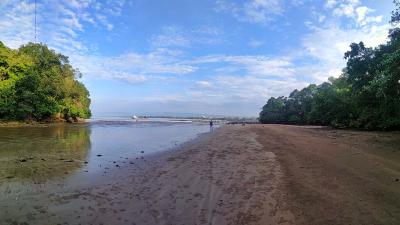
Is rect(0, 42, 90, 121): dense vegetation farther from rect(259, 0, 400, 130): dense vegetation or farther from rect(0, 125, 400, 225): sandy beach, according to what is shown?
rect(259, 0, 400, 130): dense vegetation

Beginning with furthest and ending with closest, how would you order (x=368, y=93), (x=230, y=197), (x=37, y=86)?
(x=37, y=86) < (x=368, y=93) < (x=230, y=197)

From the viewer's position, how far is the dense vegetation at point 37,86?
45438 mm

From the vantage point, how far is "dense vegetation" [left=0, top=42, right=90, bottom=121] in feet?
149

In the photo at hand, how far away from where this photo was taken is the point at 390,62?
17719 mm

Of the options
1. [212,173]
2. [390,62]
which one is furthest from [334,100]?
[212,173]

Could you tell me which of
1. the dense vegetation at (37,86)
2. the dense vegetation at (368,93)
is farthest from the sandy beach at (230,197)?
the dense vegetation at (37,86)

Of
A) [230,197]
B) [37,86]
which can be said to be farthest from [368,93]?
Answer: [37,86]

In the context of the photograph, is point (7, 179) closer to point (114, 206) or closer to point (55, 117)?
point (114, 206)

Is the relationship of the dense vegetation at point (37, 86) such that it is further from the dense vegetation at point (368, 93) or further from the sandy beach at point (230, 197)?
the dense vegetation at point (368, 93)

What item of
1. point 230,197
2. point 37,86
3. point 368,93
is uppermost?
point 37,86

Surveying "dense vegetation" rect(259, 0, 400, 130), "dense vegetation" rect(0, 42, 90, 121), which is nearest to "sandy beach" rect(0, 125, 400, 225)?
"dense vegetation" rect(259, 0, 400, 130)

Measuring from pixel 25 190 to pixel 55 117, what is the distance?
51.7m

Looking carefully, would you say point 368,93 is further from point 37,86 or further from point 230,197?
point 37,86

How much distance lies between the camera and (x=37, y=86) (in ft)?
162
